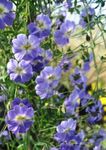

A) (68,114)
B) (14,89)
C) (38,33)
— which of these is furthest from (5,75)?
(68,114)

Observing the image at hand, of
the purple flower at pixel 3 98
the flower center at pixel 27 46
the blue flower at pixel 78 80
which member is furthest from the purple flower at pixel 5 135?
the flower center at pixel 27 46

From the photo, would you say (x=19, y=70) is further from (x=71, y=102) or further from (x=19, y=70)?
(x=71, y=102)

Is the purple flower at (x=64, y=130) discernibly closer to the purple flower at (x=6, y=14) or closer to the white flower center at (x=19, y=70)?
the white flower center at (x=19, y=70)

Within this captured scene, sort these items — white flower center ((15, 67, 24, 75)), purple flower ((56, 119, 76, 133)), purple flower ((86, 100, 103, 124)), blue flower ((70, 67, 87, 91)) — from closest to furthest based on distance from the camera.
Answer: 1. white flower center ((15, 67, 24, 75))
2. purple flower ((56, 119, 76, 133))
3. blue flower ((70, 67, 87, 91))
4. purple flower ((86, 100, 103, 124))

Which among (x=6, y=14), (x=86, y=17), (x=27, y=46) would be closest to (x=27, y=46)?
(x=27, y=46)

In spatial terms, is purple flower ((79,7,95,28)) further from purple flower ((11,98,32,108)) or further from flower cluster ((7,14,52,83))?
purple flower ((11,98,32,108))

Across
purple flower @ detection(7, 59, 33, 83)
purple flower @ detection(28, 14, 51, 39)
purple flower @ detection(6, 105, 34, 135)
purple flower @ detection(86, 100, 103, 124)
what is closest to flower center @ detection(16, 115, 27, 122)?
purple flower @ detection(6, 105, 34, 135)
